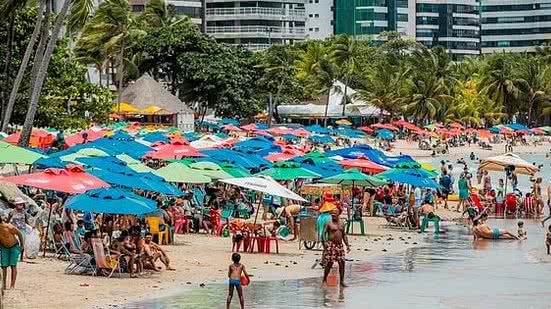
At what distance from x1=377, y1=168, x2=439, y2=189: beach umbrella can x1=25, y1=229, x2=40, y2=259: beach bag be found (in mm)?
11638

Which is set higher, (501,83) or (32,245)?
(501,83)

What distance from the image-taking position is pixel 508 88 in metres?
108

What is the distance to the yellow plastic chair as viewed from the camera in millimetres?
24156

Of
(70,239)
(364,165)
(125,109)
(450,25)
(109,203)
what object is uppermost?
(450,25)

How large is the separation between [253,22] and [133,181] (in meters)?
105

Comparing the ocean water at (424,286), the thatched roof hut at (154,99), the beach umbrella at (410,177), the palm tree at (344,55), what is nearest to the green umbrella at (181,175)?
the ocean water at (424,286)

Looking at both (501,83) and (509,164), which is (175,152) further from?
(501,83)

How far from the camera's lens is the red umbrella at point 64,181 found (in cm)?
1970

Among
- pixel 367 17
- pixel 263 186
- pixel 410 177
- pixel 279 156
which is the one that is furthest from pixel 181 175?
pixel 367 17

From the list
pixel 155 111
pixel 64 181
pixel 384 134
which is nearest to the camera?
pixel 64 181

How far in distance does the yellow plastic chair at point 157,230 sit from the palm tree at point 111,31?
4984 cm

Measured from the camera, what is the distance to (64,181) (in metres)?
20.0

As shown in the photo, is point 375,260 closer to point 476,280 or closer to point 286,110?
point 476,280

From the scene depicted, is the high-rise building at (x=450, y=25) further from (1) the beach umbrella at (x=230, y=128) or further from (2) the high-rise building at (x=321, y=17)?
(1) the beach umbrella at (x=230, y=128)
